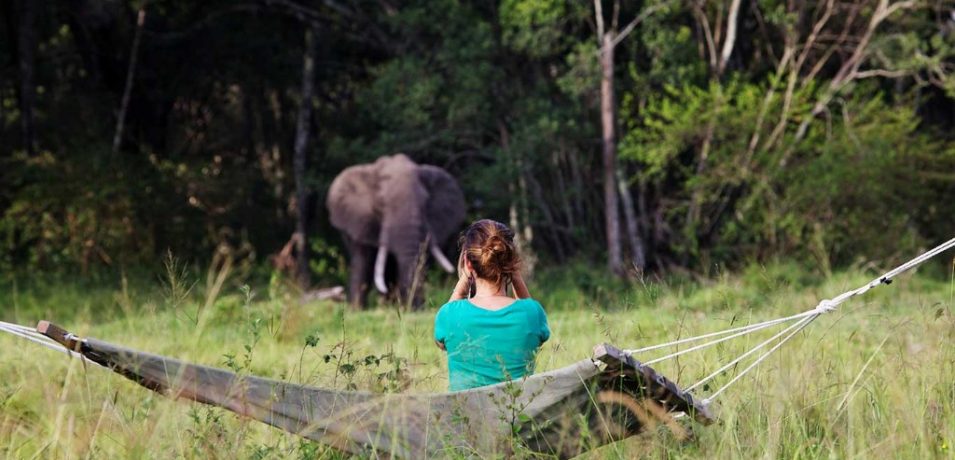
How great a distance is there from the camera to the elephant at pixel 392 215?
1423 cm

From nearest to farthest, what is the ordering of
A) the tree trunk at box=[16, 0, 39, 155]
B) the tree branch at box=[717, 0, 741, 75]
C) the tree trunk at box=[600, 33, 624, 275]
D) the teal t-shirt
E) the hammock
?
the hammock, the teal t-shirt, the tree trunk at box=[600, 33, 624, 275], the tree branch at box=[717, 0, 741, 75], the tree trunk at box=[16, 0, 39, 155]

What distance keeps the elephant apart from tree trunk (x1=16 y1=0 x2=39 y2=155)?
17.5 feet

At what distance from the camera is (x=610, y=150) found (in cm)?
1720

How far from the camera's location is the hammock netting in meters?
4.29

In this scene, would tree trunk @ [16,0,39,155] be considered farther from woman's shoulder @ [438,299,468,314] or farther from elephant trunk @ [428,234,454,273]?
woman's shoulder @ [438,299,468,314]

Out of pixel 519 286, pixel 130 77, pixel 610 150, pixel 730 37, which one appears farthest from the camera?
pixel 130 77

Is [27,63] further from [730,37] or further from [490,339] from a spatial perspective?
[490,339]

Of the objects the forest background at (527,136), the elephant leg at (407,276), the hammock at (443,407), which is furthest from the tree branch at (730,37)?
the hammock at (443,407)

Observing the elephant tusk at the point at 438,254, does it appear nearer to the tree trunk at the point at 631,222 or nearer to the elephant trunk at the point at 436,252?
the elephant trunk at the point at 436,252

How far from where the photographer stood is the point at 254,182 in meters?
21.5

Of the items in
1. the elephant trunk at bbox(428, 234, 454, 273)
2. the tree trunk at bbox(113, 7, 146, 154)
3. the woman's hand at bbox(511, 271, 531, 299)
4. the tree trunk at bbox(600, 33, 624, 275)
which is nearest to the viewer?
the woman's hand at bbox(511, 271, 531, 299)

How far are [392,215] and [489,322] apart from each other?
32.3 ft

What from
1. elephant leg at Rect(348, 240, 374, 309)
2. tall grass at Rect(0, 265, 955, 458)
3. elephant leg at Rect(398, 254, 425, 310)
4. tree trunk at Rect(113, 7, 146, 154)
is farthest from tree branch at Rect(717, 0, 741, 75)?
tall grass at Rect(0, 265, 955, 458)

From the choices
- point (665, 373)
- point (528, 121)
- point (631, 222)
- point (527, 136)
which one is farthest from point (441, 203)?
point (665, 373)
